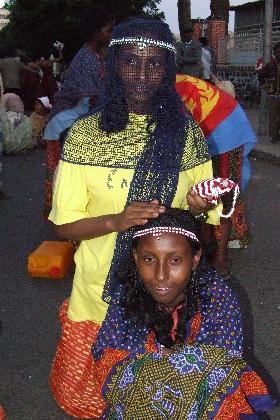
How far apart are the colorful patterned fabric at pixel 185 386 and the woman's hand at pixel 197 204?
503mm

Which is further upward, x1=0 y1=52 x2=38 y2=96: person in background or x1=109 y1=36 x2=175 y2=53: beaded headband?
x1=109 y1=36 x2=175 y2=53: beaded headband

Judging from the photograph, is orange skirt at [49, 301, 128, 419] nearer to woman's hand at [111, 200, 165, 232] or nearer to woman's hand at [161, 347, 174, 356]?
woman's hand at [161, 347, 174, 356]

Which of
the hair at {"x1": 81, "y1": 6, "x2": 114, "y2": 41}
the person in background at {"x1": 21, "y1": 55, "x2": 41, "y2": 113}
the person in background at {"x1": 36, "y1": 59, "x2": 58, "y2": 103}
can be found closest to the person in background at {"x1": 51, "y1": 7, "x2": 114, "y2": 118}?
the hair at {"x1": 81, "y1": 6, "x2": 114, "y2": 41}

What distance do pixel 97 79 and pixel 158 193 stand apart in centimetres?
223

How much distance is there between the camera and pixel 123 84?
2.54 m

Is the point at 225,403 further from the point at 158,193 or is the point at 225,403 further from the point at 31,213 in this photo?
the point at 31,213

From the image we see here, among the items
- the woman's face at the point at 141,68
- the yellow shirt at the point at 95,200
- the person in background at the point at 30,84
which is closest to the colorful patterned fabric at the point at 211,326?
the yellow shirt at the point at 95,200

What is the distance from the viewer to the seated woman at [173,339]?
233 centimetres

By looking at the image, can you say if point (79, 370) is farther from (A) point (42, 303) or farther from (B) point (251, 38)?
(B) point (251, 38)

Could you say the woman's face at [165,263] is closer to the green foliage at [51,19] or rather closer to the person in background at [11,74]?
the person in background at [11,74]

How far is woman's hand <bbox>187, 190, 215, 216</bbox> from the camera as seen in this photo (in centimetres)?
240

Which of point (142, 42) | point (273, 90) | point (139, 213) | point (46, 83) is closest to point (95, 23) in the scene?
point (142, 42)

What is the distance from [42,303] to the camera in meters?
4.44

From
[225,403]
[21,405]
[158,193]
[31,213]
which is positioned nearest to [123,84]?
[158,193]
